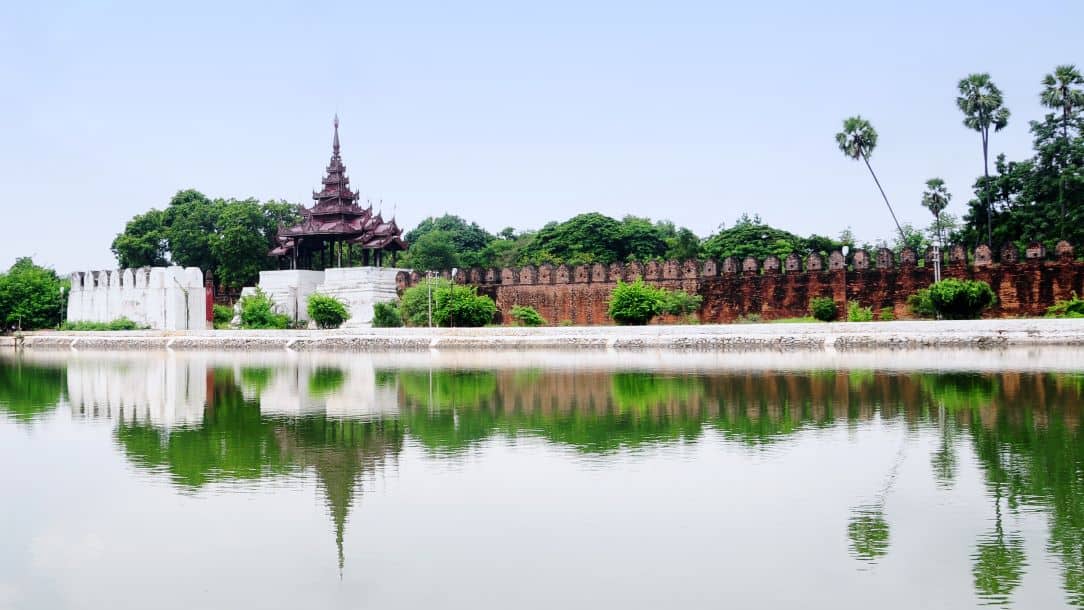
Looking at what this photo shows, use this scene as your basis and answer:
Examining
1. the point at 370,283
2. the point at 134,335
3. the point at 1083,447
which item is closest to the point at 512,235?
the point at 370,283

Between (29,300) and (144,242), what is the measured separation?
27.5ft

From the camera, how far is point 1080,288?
29.4 meters

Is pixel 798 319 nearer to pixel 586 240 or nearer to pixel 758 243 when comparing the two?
pixel 758 243

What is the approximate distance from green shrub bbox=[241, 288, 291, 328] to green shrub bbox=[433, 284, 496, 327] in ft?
20.7

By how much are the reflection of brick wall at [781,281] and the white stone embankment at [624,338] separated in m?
5.38

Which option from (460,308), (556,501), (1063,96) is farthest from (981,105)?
(556,501)

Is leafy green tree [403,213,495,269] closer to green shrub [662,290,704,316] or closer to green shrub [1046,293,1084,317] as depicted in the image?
green shrub [662,290,704,316]

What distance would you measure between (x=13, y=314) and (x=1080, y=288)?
34.8 meters

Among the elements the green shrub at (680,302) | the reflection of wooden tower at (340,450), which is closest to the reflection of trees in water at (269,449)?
the reflection of wooden tower at (340,450)

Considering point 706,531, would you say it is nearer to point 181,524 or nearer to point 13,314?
point 181,524

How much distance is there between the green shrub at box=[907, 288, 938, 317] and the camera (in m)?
29.4

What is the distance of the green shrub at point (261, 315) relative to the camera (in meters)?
37.7

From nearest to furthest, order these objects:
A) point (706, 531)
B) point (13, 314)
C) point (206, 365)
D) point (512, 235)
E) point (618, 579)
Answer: point (618, 579), point (706, 531), point (206, 365), point (13, 314), point (512, 235)

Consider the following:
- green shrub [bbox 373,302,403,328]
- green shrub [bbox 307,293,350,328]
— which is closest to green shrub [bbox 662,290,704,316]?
green shrub [bbox 373,302,403,328]
